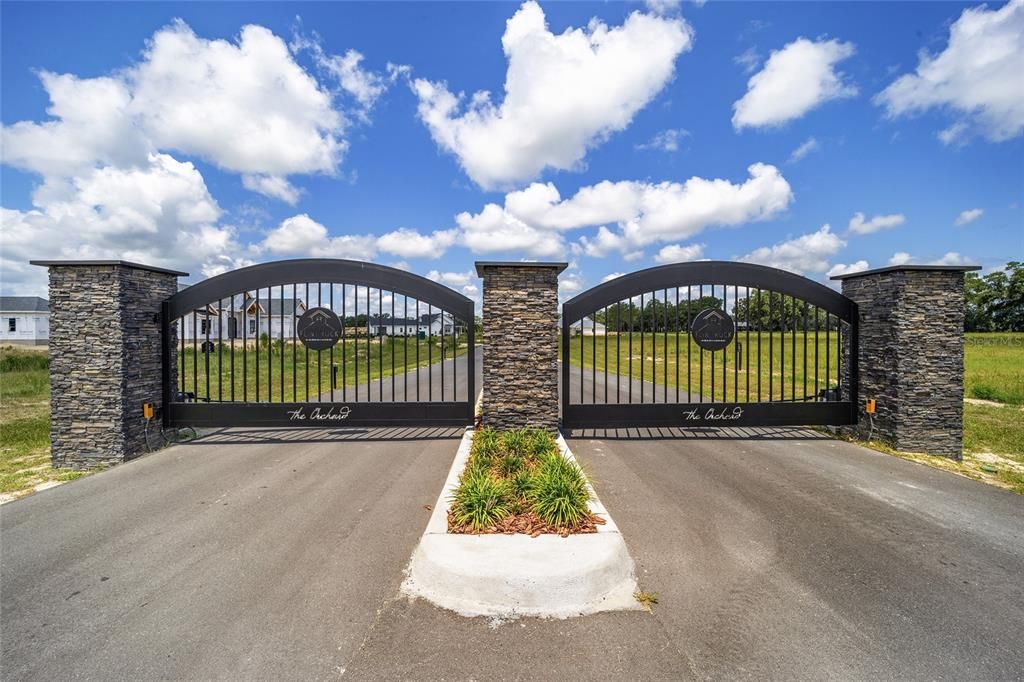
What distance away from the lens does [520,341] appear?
7121 millimetres

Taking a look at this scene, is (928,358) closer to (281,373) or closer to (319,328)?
(319,328)

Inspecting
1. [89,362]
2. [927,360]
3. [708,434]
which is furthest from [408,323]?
[927,360]

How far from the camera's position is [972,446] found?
25.3 feet

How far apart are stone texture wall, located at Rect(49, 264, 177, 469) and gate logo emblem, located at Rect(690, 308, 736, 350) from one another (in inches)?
399

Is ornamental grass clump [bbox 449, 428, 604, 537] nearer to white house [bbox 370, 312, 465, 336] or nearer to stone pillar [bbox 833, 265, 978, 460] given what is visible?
white house [bbox 370, 312, 465, 336]

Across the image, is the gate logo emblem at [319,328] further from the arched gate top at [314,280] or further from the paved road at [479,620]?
the paved road at [479,620]

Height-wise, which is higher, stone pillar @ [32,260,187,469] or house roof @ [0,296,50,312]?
house roof @ [0,296,50,312]

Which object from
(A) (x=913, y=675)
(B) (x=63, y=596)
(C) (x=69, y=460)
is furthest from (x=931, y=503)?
(C) (x=69, y=460)

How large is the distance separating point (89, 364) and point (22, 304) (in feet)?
209

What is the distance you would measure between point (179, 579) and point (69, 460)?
5.15 metres

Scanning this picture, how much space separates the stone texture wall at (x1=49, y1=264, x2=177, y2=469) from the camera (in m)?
6.47

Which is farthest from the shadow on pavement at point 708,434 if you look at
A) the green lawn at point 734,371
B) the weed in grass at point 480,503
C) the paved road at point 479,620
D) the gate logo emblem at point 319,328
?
the gate logo emblem at point 319,328

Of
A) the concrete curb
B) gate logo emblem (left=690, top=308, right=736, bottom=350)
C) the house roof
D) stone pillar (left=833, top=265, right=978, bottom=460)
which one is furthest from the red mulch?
the house roof

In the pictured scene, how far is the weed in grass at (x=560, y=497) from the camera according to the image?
3.89m
